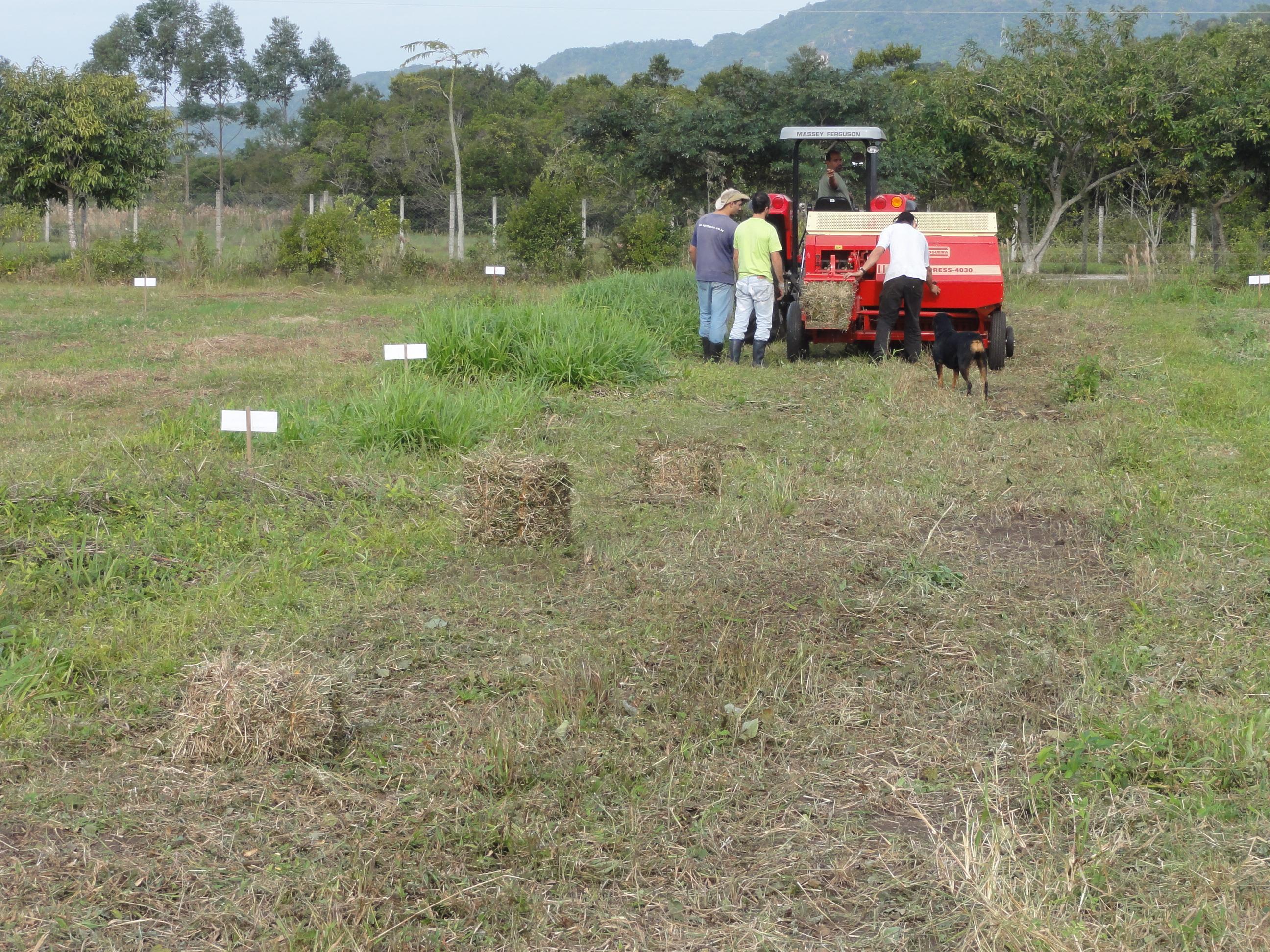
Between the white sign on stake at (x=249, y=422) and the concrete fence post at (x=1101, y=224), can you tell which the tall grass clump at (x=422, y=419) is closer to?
the white sign on stake at (x=249, y=422)

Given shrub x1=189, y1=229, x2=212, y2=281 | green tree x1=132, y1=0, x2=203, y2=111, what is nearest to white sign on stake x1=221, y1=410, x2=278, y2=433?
shrub x1=189, y1=229, x2=212, y2=281

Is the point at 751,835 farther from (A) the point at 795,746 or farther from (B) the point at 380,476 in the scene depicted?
(B) the point at 380,476

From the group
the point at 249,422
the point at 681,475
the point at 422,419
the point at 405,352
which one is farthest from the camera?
the point at 405,352

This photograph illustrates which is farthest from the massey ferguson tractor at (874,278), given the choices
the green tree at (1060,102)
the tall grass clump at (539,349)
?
the green tree at (1060,102)

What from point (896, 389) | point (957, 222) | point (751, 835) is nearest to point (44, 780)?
point (751, 835)

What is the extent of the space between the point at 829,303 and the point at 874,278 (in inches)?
19.1

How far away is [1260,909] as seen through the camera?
2697 millimetres

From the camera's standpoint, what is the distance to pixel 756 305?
454 inches

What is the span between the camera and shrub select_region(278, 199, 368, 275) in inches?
923

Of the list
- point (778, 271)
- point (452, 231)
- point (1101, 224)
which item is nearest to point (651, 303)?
point (778, 271)

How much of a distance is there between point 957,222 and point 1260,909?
9.03 meters

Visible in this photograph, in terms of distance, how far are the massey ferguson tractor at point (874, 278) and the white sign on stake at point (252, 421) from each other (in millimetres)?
5881

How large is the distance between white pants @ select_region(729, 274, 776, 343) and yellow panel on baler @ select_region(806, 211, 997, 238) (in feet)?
2.17

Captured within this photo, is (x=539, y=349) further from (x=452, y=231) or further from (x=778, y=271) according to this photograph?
(x=452, y=231)
